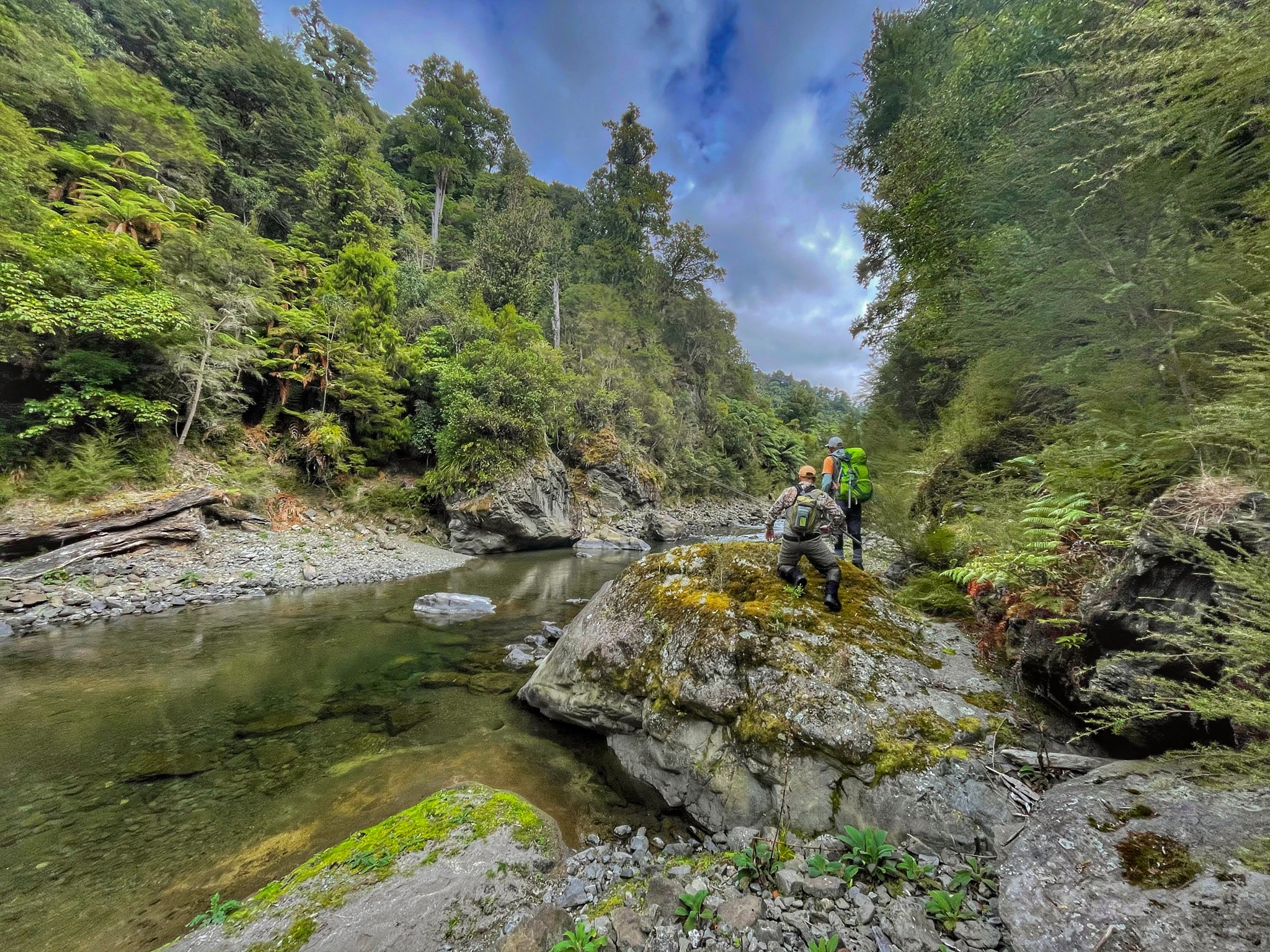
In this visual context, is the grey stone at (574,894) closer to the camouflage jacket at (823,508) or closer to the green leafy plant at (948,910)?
the green leafy plant at (948,910)

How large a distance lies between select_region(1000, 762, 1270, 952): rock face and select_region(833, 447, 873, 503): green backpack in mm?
5030

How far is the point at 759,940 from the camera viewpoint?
225 cm

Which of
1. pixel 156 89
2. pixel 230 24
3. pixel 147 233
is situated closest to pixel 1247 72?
pixel 147 233

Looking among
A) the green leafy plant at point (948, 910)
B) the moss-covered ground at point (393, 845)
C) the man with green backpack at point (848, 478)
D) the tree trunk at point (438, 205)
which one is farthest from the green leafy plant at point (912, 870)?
the tree trunk at point (438, 205)

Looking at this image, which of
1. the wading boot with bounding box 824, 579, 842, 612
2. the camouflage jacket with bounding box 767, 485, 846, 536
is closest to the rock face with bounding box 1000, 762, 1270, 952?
the wading boot with bounding box 824, 579, 842, 612

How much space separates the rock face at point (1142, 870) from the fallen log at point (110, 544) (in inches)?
617

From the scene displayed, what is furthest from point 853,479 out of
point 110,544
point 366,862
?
point 110,544

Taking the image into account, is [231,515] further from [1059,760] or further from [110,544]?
[1059,760]

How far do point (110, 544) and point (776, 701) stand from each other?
1479 centimetres

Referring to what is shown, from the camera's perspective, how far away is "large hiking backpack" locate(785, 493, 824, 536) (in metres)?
4.47

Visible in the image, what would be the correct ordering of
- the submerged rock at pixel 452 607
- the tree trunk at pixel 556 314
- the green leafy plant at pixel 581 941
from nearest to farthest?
the green leafy plant at pixel 581 941
the submerged rock at pixel 452 607
the tree trunk at pixel 556 314

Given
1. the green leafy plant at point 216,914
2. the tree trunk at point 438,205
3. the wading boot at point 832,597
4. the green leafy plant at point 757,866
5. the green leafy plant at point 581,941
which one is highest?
the tree trunk at point 438,205

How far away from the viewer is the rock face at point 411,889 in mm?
2484

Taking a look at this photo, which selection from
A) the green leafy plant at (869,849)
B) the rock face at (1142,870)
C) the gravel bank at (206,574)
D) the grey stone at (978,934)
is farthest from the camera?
the gravel bank at (206,574)
